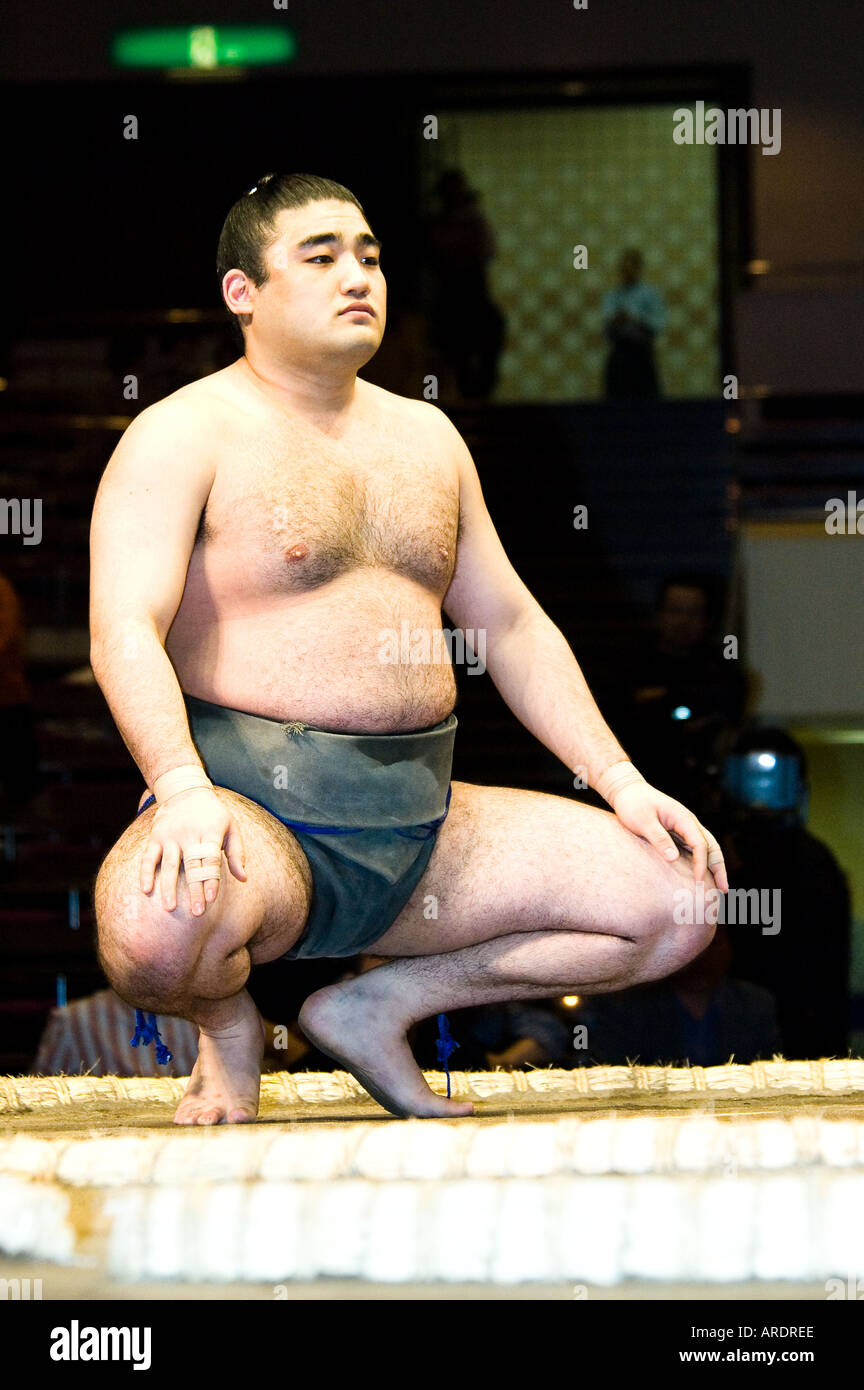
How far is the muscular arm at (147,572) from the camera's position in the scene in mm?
1801

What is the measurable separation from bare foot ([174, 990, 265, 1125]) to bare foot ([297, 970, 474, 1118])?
0.09 meters

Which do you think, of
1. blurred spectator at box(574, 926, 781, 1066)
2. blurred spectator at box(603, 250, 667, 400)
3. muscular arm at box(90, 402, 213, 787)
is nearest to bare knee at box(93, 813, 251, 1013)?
muscular arm at box(90, 402, 213, 787)

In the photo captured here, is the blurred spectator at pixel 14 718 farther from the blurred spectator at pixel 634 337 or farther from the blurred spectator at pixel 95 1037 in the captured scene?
the blurred spectator at pixel 634 337

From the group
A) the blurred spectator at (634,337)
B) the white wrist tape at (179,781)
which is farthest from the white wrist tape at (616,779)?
the blurred spectator at (634,337)

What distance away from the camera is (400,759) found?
1.96m

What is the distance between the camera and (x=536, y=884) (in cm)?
202

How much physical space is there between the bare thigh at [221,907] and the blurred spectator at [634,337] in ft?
19.8

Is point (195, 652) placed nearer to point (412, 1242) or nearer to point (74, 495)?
point (412, 1242)

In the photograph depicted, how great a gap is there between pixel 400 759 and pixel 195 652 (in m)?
0.27

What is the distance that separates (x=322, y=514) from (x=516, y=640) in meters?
0.38

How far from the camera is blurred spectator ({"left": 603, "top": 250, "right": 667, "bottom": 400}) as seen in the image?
7633 mm

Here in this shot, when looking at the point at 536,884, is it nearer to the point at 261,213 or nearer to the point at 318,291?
the point at 318,291

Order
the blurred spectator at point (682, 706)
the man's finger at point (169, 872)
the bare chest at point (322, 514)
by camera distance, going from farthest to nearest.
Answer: the blurred spectator at point (682, 706), the bare chest at point (322, 514), the man's finger at point (169, 872)

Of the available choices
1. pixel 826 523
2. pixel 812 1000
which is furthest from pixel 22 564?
pixel 812 1000
